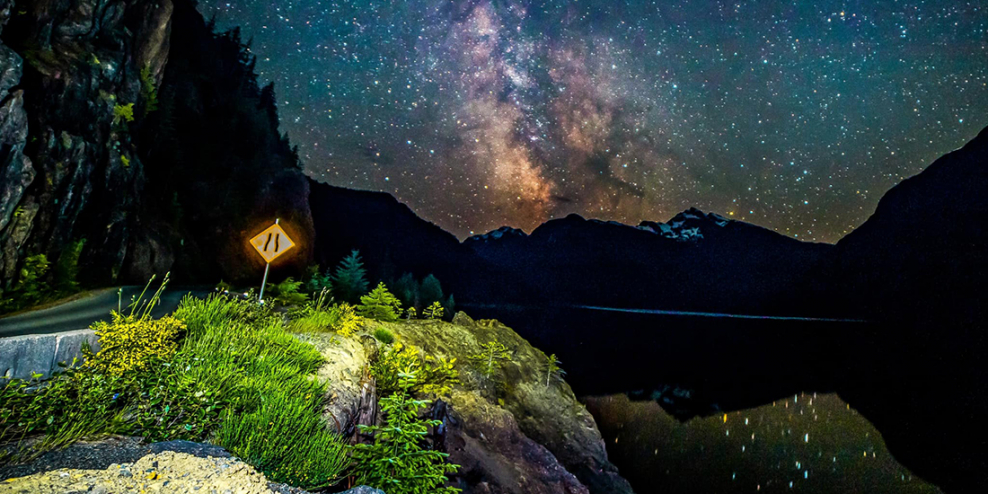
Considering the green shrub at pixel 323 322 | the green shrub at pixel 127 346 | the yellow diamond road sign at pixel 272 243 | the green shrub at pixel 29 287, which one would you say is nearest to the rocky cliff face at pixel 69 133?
the green shrub at pixel 29 287

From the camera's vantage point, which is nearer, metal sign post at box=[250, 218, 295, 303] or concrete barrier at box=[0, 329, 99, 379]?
concrete barrier at box=[0, 329, 99, 379]

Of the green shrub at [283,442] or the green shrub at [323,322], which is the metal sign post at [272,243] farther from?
the green shrub at [283,442]

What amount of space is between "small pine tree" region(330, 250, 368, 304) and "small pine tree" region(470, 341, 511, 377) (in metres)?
9.59

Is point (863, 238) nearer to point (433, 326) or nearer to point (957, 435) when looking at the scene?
point (957, 435)

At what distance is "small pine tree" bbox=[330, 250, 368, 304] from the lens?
19125mm

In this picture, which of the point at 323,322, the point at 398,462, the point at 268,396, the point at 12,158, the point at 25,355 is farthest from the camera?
the point at 12,158

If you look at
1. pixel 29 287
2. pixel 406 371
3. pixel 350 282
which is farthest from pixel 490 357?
pixel 350 282

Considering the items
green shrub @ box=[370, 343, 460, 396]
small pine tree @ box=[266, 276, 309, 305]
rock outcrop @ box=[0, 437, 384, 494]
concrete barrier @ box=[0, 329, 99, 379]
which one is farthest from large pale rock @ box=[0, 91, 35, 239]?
rock outcrop @ box=[0, 437, 384, 494]

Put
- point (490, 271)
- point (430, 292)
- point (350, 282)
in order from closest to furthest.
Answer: point (350, 282) < point (430, 292) < point (490, 271)

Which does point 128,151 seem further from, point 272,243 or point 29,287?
point 272,243

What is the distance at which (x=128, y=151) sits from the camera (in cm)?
1375

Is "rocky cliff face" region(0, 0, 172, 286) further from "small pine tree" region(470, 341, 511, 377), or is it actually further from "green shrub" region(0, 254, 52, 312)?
"small pine tree" region(470, 341, 511, 377)

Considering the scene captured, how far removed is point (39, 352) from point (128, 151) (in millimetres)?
14193

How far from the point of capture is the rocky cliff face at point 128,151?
954 cm
